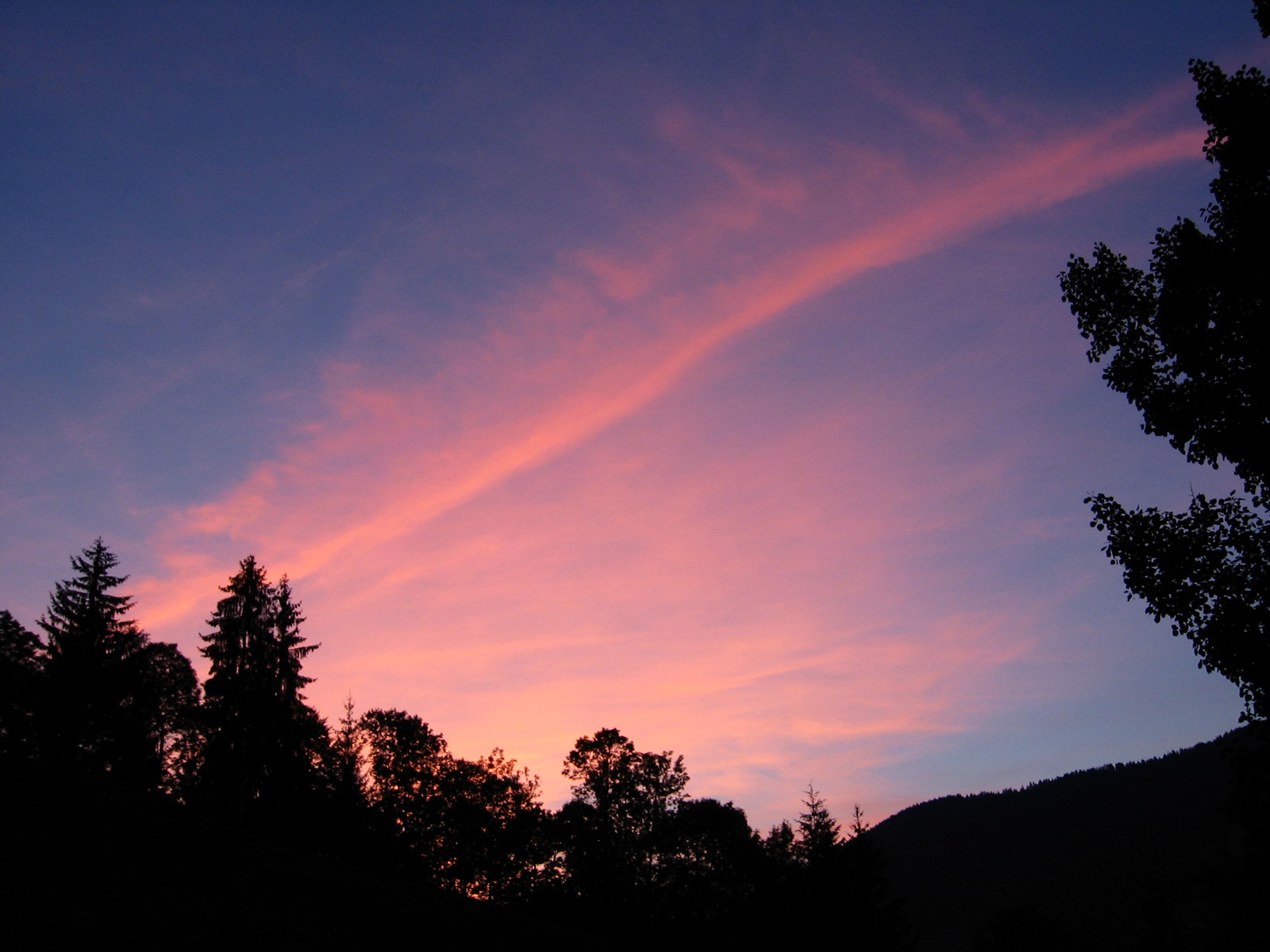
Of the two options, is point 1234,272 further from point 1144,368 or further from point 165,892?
point 165,892

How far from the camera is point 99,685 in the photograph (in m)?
48.0

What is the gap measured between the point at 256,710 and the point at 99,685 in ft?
41.2

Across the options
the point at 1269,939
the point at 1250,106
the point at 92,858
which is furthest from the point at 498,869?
the point at 1250,106

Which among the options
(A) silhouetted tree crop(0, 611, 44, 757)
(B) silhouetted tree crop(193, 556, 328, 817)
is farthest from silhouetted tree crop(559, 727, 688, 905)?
(A) silhouetted tree crop(0, 611, 44, 757)

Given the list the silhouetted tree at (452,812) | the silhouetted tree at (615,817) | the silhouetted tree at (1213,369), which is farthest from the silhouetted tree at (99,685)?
the silhouetted tree at (1213,369)

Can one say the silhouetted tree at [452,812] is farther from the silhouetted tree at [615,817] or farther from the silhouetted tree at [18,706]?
the silhouetted tree at [18,706]

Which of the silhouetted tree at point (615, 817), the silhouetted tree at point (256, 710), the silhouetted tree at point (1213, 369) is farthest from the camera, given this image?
the silhouetted tree at point (615, 817)

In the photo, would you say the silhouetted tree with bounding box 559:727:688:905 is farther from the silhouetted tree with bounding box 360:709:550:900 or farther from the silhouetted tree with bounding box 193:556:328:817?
the silhouetted tree with bounding box 193:556:328:817

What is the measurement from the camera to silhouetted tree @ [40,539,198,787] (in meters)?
46.8

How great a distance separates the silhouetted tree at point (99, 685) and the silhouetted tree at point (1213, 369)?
46.5m

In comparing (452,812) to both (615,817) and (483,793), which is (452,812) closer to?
(483,793)

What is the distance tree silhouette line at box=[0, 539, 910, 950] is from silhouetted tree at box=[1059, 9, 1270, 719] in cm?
3521

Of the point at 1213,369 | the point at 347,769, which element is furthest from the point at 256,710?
the point at 1213,369

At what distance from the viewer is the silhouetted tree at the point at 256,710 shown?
140 feet
